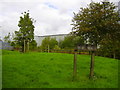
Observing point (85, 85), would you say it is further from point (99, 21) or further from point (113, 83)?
point (99, 21)

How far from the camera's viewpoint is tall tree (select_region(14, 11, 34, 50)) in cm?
2550

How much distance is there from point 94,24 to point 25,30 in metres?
20.0

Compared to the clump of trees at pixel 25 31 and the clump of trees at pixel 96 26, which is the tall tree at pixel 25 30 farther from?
the clump of trees at pixel 96 26

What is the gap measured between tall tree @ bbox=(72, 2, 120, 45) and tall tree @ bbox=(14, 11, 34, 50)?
62.9 ft

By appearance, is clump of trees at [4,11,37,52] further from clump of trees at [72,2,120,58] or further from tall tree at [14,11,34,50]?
clump of trees at [72,2,120,58]

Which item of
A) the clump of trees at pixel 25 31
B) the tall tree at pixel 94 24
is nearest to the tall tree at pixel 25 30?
the clump of trees at pixel 25 31

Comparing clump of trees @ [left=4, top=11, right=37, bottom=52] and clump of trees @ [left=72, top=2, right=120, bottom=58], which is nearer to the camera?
clump of trees @ [left=72, top=2, right=120, bottom=58]

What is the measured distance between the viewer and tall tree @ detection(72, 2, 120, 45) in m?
6.93

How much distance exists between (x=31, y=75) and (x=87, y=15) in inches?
153

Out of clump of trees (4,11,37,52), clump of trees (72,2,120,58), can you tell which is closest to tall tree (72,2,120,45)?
clump of trees (72,2,120,58)

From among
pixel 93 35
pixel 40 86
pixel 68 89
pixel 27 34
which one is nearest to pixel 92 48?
pixel 93 35

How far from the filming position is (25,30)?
2541cm

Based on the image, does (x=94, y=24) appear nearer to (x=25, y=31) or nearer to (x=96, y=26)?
(x=96, y=26)

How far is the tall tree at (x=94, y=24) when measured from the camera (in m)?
6.93
